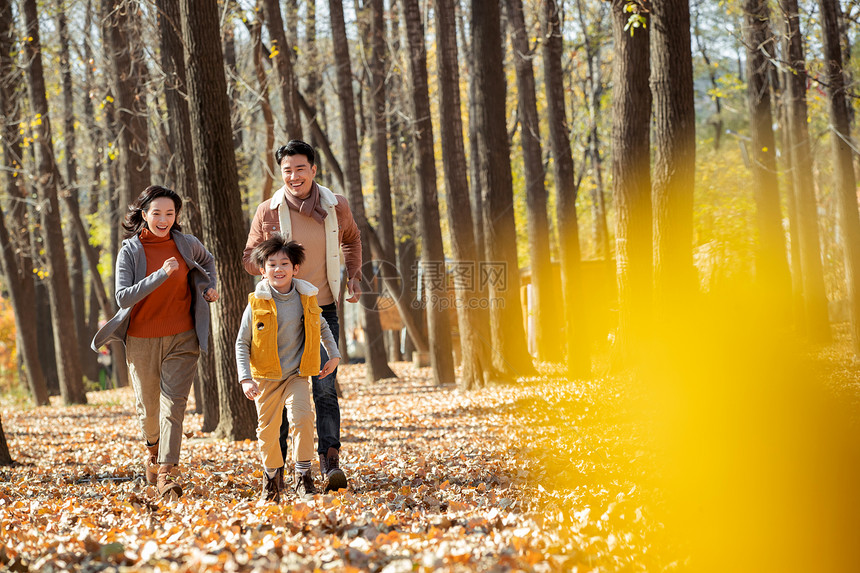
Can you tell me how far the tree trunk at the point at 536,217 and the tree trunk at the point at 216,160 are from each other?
8485 mm

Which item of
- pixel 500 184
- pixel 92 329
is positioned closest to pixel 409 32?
pixel 500 184

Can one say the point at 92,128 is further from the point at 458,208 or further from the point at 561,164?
the point at 561,164

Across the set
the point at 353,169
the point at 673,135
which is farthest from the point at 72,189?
the point at 673,135

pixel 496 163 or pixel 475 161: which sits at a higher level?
pixel 475 161

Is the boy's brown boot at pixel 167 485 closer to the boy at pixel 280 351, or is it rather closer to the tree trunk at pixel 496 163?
the boy at pixel 280 351

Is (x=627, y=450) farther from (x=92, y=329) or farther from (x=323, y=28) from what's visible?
(x=92, y=329)

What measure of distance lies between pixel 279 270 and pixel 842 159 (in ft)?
33.8

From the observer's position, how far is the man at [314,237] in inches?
224

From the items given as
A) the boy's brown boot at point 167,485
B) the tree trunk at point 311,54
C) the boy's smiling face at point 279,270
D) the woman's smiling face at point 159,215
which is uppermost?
the tree trunk at point 311,54

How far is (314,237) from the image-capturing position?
19.1 feet

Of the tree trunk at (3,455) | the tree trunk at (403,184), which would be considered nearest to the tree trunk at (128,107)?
the tree trunk at (3,455)

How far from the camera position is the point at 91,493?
6.07 m

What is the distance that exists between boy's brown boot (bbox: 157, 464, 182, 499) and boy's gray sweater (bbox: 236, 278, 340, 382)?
97cm

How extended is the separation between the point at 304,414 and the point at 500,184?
25.8ft
